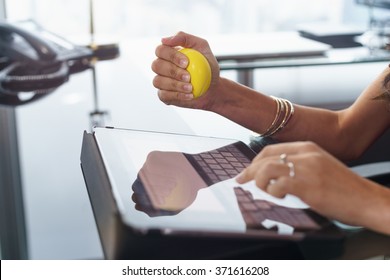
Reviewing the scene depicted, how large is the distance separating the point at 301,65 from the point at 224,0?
2.68 metres

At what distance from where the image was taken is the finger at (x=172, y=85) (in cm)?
86

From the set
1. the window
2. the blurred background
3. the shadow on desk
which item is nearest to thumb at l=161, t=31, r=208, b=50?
the blurred background

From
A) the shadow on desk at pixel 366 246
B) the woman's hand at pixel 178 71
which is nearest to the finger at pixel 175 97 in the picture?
the woman's hand at pixel 178 71

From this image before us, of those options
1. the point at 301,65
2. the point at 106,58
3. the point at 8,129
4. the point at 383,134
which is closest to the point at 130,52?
the point at 106,58

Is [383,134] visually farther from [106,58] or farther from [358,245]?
[106,58]

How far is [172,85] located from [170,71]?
0.08 ft

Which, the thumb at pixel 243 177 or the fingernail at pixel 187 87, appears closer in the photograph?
the thumb at pixel 243 177

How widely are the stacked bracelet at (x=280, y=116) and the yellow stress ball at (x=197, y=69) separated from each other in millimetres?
124

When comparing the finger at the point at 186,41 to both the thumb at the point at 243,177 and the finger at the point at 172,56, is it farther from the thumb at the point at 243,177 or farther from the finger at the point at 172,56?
the thumb at the point at 243,177

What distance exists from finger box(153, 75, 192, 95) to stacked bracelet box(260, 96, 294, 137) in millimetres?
139

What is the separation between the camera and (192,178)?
0.64 meters

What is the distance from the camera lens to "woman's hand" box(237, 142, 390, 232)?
1.85 ft

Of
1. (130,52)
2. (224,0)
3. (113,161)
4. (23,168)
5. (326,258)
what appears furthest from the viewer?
(224,0)
